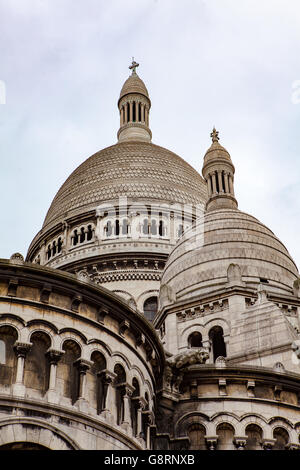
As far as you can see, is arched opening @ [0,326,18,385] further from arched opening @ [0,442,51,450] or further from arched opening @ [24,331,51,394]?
arched opening @ [0,442,51,450]

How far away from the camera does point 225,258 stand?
35.9 m

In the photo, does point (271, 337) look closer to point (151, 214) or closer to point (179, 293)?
point (179, 293)

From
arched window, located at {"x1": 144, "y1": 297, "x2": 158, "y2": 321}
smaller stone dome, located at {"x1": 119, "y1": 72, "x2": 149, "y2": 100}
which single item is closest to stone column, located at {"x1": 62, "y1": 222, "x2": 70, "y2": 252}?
arched window, located at {"x1": 144, "y1": 297, "x2": 158, "y2": 321}

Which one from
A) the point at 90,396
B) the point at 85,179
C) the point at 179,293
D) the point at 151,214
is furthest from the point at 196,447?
the point at 85,179

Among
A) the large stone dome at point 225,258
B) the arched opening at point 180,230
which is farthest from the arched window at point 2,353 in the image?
the arched opening at point 180,230

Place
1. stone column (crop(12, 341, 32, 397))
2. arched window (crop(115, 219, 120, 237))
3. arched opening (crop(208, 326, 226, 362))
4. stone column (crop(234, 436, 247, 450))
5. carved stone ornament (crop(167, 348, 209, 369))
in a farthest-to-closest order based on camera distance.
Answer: arched window (crop(115, 219, 120, 237)) < arched opening (crop(208, 326, 226, 362)) < carved stone ornament (crop(167, 348, 209, 369)) < stone column (crop(234, 436, 247, 450)) < stone column (crop(12, 341, 32, 397))

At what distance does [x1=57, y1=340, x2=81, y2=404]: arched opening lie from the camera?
1925 centimetres

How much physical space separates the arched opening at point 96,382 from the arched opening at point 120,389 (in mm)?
513

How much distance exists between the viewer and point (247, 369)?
24.5 metres

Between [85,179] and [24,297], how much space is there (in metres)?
32.6

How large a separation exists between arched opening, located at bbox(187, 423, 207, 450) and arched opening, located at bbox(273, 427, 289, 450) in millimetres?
2243
